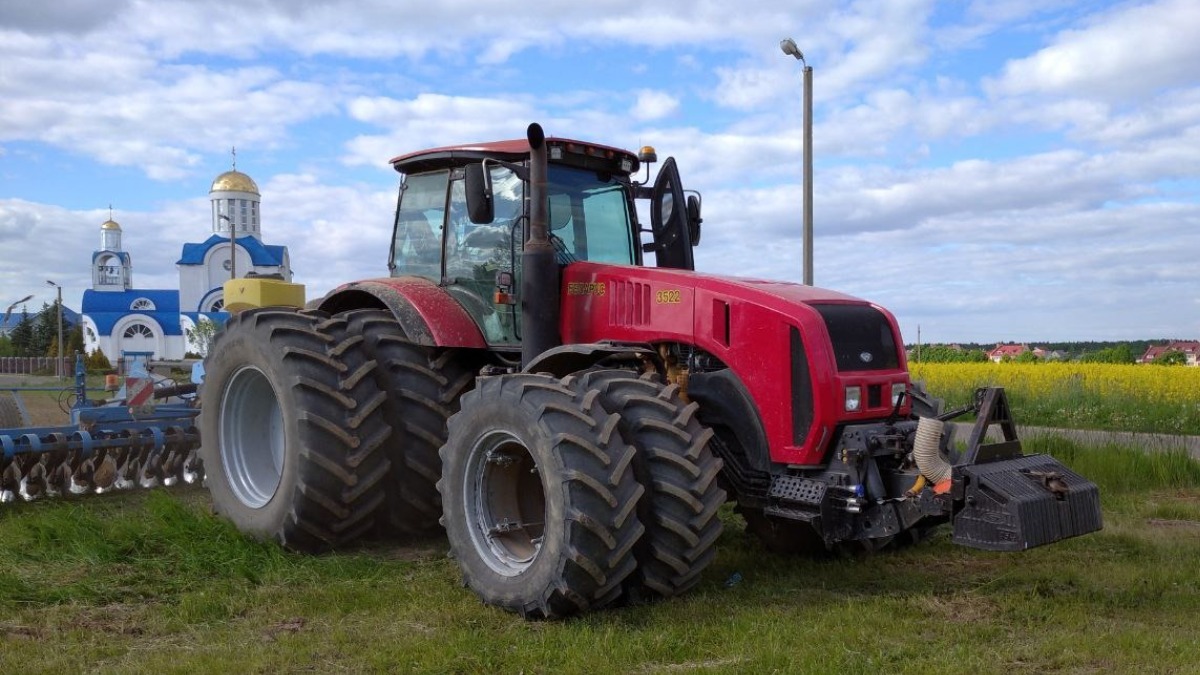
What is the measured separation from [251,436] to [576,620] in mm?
3701

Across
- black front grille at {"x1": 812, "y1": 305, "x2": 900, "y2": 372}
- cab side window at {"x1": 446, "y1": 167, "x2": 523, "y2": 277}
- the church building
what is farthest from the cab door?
the church building

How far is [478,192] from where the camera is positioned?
612 cm

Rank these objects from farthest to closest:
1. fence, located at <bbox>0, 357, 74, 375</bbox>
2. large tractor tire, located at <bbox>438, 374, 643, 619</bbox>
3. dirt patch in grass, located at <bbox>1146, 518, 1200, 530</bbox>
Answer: fence, located at <bbox>0, 357, 74, 375</bbox> → dirt patch in grass, located at <bbox>1146, 518, 1200, 530</bbox> → large tractor tire, located at <bbox>438, 374, 643, 619</bbox>

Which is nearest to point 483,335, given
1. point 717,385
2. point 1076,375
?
point 717,385

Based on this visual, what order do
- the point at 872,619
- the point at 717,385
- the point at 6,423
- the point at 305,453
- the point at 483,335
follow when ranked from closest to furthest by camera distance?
the point at 872,619 → the point at 717,385 → the point at 305,453 → the point at 483,335 → the point at 6,423

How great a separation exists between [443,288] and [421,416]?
3.20ft

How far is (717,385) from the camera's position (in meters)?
5.78

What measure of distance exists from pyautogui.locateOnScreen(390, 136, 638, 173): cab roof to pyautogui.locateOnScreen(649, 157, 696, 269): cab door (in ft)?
0.86

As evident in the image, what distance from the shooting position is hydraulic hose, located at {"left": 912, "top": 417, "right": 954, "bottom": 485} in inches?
201

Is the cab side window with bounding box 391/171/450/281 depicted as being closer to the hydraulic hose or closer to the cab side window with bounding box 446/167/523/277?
the cab side window with bounding box 446/167/523/277

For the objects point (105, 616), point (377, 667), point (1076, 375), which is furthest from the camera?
point (1076, 375)

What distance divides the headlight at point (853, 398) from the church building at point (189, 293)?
6346 cm

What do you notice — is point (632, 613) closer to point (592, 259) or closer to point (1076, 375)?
point (592, 259)

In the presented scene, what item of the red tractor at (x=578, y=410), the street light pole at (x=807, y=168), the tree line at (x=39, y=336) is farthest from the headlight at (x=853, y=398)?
the tree line at (x=39, y=336)
